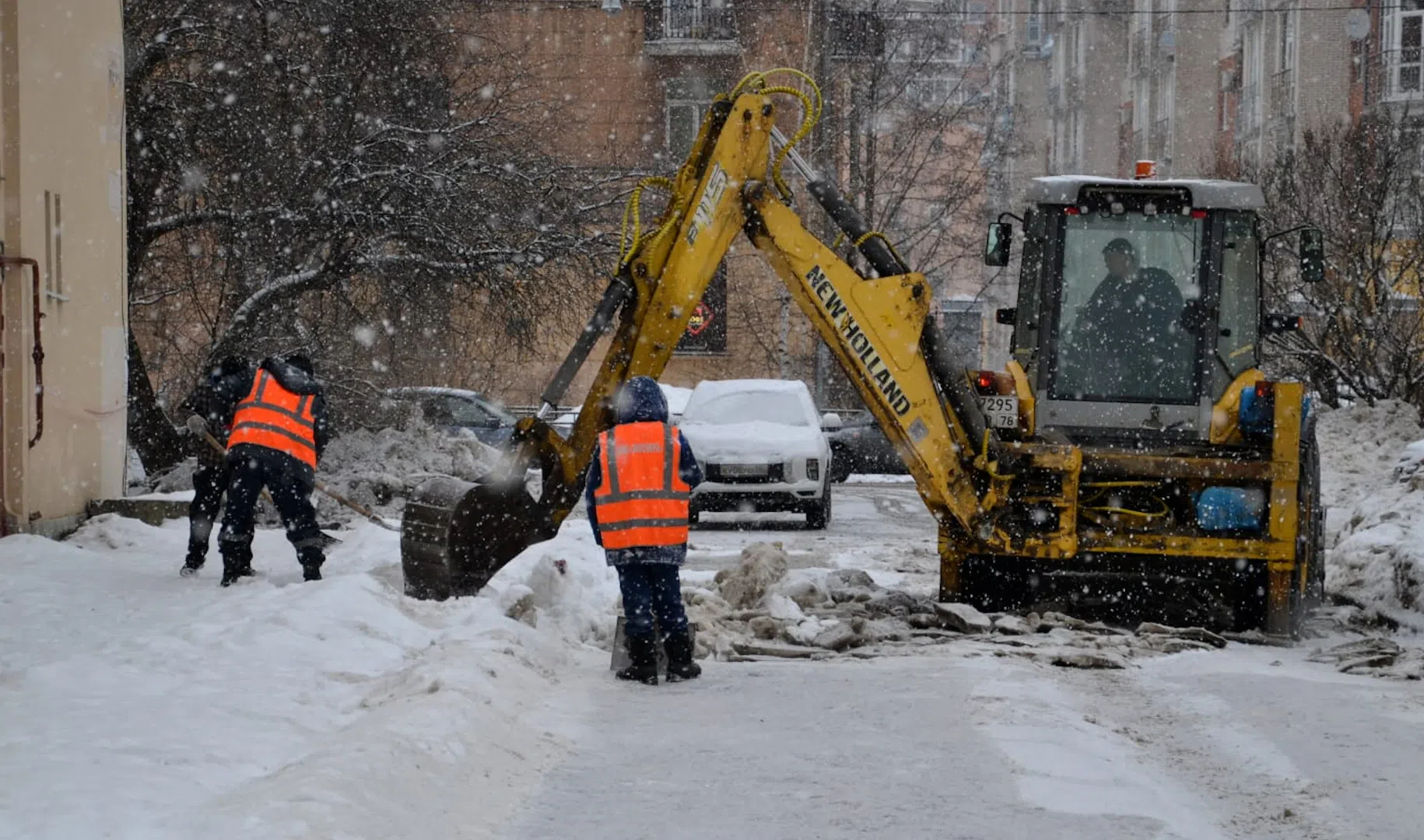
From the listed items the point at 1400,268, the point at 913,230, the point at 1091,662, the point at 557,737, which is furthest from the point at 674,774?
the point at 913,230

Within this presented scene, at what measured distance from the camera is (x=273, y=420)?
1140 cm

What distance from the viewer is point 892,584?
1353 cm

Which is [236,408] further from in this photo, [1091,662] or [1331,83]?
[1331,83]

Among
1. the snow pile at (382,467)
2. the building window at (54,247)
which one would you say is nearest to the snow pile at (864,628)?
the building window at (54,247)

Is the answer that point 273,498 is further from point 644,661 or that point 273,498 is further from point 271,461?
point 644,661

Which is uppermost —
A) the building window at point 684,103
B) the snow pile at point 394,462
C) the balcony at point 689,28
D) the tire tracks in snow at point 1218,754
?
the balcony at point 689,28

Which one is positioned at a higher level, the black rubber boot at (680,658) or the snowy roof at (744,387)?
the snowy roof at (744,387)

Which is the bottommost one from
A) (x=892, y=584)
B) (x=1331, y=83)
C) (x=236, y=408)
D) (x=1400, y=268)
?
(x=892, y=584)

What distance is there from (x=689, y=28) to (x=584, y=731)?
33169mm

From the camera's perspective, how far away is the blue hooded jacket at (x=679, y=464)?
29.6ft

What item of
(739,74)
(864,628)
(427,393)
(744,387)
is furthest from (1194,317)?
(739,74)

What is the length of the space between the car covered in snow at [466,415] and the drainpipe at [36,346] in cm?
1289

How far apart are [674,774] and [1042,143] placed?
218 ft

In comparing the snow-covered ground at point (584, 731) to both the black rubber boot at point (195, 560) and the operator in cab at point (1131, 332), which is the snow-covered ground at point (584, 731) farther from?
the operator in cab at point (1131, 332)
